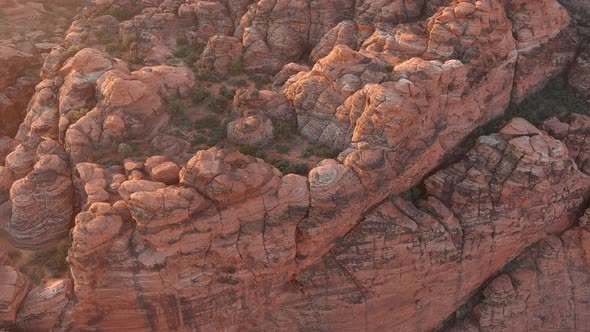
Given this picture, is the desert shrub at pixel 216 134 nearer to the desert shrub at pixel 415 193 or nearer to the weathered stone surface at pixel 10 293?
the desert shrub at pixel 415 193

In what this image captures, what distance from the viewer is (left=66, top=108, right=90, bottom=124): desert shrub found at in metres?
27.8

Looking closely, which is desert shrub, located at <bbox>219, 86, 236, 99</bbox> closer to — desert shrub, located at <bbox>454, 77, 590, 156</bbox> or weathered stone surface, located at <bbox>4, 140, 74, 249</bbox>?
weathered stone surface, located at <bbox>4, 140, 74, 249</bbox>

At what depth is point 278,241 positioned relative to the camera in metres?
24.1

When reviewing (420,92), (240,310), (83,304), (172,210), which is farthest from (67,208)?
(420,92)

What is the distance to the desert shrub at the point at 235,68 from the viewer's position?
3244 centimetres

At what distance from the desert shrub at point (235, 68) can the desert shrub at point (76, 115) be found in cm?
934

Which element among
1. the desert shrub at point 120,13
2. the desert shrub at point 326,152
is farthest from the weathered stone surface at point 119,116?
the desert shrub at point 120,13

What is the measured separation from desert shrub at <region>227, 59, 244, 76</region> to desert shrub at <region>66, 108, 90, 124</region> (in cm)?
934

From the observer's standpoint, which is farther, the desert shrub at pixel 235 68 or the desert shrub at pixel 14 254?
the desert shrub at pixel 235 68

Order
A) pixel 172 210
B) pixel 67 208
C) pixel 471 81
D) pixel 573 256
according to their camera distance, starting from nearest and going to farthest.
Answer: pixel 172 210 → pixel 67 208 → pixel 471 81 → pixel 573 256

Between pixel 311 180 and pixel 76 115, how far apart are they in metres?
14.1

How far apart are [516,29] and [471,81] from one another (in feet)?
20.3

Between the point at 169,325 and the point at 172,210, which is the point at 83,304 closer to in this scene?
the point at 169,325

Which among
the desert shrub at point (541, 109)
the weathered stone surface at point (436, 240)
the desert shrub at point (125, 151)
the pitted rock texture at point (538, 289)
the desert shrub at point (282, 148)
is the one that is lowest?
the pitted rock texture at point (538, 289)
